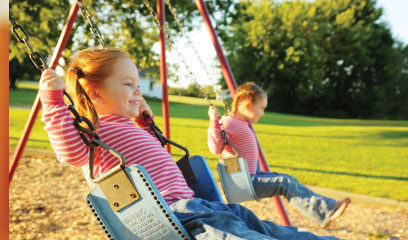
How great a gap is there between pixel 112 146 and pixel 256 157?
1.63 m

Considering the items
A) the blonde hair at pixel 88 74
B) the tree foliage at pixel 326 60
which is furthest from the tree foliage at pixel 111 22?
the tree foliage at pixel 326 60

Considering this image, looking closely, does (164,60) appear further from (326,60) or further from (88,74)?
(326,60)

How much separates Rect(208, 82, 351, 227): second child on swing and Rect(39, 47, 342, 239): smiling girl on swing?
1.02 meters

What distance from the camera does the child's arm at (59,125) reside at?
4.25 ft

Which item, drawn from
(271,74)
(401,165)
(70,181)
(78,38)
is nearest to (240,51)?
(271,74)

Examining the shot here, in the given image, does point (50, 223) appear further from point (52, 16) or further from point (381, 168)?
point (52, 16)

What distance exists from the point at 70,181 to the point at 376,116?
1070 inches

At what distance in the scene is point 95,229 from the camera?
302cm

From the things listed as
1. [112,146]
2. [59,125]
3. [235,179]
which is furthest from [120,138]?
[235,179]

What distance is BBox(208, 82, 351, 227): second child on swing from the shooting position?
2496 millimetres

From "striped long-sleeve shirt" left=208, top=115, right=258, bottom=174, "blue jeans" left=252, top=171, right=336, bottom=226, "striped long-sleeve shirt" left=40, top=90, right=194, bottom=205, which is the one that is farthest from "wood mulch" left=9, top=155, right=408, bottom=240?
"striped long-sleeve shirt" left=40, top=90, right=194, bottom=205

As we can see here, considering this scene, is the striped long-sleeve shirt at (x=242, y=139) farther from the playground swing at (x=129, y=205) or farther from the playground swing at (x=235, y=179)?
the playground swing at (x=129, y=205)

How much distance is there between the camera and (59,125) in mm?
1298

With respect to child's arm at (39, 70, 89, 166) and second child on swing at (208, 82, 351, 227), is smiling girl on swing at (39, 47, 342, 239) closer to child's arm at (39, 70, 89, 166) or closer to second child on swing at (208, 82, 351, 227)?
child's arm at (39, 70, 89, 166)
